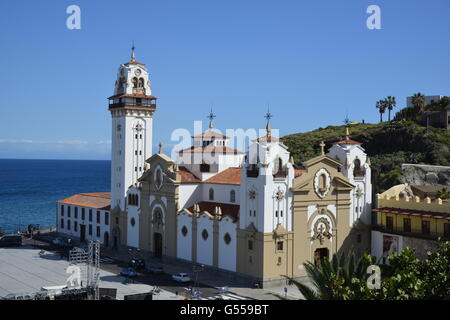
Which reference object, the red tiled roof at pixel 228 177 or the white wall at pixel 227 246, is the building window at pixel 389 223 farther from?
the white wall at pixel 227 246

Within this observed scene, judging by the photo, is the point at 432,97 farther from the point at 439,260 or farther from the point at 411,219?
the point at 439,260

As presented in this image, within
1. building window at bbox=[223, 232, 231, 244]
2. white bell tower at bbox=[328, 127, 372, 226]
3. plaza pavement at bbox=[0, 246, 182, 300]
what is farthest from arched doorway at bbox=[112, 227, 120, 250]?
white bell tower at bbox=[328, 127, 372, 226]

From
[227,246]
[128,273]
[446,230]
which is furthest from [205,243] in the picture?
[446,230]

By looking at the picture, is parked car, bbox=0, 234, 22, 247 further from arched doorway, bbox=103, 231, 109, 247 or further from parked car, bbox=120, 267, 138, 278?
parked car, bbox=120, 267, 138, 278

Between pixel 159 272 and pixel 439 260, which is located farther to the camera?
pixel 159 272

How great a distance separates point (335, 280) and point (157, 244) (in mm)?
35777

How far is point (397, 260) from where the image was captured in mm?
24578

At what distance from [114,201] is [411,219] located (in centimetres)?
3367

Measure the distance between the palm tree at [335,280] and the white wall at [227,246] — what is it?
1815 centimetres

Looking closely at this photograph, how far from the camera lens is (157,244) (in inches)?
2275

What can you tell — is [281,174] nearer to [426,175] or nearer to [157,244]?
[157,244]

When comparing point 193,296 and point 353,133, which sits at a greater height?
point 353,133

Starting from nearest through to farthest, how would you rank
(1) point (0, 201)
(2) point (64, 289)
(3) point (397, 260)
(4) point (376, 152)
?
(3) point (397, 260)
(2) point (64, 289)
(4) point (376, 152)
(1) point (0, 201)
